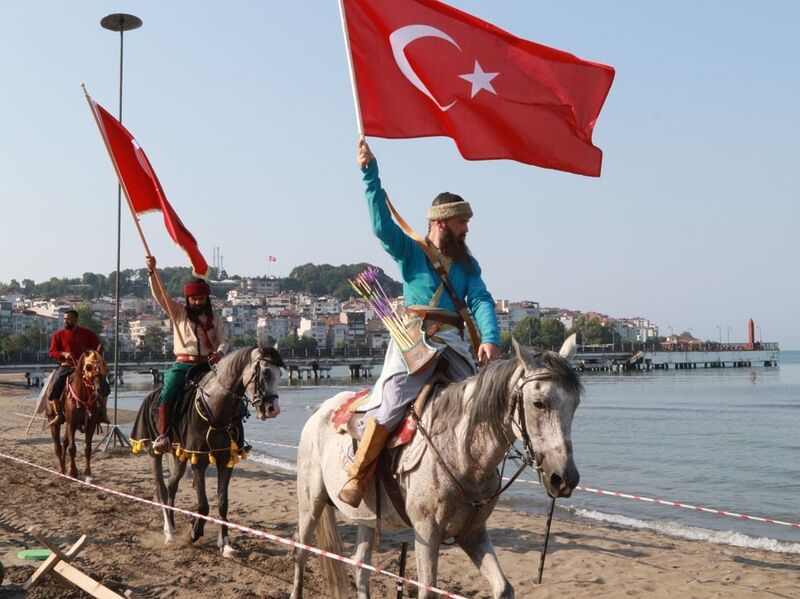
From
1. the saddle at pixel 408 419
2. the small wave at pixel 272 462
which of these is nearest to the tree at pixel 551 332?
the small wave at pixel 272 462

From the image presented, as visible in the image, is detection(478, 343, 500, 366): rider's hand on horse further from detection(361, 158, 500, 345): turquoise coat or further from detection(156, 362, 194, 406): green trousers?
detection(156, 362, 194, 406): green trousers

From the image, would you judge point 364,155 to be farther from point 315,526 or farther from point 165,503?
point 165,503

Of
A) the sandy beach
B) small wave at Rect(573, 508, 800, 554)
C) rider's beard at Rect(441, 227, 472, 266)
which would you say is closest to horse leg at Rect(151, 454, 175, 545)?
the sandy beach

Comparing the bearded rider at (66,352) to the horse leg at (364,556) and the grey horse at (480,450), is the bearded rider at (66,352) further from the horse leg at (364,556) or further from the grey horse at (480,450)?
the grey horse at (480,450)

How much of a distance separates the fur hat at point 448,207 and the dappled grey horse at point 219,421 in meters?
3.77

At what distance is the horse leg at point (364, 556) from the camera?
6.30m

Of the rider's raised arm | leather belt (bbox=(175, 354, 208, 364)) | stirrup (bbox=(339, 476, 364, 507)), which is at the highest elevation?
the rider's raised arm

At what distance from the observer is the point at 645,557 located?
34.1 ft

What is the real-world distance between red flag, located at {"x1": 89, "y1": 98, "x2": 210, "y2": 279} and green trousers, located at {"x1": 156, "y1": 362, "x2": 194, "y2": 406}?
124cm

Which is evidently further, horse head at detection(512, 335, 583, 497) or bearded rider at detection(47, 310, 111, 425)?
bearded rider at detection(47, 310, 111, 425)

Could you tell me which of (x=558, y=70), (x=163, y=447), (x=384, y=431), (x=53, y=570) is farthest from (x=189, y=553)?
(x=558, y=70)

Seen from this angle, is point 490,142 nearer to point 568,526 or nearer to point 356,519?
point 356,519

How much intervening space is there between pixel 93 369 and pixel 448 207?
35.6 ft

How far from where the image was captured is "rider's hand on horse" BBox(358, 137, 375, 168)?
5374 millimetres
